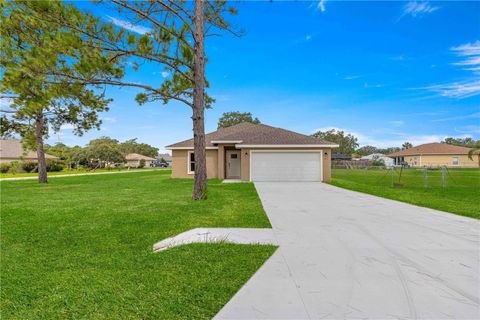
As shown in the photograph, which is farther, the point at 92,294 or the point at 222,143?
the point at 222,143

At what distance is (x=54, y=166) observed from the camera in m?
30.9

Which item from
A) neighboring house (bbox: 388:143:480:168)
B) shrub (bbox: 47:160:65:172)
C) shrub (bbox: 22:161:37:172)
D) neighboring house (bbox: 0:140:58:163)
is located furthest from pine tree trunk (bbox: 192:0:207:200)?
neighboring house (bbox: 388:143:480:168)

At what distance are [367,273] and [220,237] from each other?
236 cm

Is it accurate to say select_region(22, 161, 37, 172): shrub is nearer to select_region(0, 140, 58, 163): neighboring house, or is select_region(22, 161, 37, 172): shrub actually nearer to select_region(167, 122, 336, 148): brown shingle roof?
select_region(0, 140, 58, 163): neighboring house

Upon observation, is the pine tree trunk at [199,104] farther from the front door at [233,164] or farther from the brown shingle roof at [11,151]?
the brown shingle roof at [11,151]

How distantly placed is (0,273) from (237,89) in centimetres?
1898

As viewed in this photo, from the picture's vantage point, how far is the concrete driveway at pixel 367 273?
7.14 feet

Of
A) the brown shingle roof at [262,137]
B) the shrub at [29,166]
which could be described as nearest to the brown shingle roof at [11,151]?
the shrub at [29,166]

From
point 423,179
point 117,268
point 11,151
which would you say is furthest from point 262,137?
point 11,151

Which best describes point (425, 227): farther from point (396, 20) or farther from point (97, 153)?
point (97, 153)

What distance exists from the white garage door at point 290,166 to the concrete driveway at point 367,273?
9385mm

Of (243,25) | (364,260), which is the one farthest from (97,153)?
(364,260)

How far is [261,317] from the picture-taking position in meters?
2.07

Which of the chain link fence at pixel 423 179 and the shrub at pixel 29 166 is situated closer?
the chain link fence at pixel 423 179
